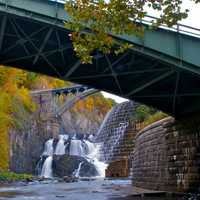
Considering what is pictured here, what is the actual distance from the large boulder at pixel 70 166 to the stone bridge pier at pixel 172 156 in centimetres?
3221

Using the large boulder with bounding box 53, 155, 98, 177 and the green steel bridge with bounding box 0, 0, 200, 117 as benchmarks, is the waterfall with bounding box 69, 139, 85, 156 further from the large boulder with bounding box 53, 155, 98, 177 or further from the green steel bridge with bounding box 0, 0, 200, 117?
the green steel bridge with bounding box 0, 0, 200, 117

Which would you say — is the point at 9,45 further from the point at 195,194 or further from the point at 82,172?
the point at 82,172

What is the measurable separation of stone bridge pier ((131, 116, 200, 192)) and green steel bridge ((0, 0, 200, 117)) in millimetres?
1345

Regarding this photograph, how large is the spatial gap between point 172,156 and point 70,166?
4074 centimetres

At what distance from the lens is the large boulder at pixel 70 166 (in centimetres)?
6544

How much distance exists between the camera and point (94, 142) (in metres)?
76.1

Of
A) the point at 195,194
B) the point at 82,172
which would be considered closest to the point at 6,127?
the point at 82,172

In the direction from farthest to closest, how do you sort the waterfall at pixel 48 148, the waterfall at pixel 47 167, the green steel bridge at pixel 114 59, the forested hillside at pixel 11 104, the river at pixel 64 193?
the waterfall at pixel 48 148 < the waterfall at pixel 47 167 < the forested hillside at pixel 11 104 < the river at pixel 64 193 < the green steel bridge at pixel 114 59

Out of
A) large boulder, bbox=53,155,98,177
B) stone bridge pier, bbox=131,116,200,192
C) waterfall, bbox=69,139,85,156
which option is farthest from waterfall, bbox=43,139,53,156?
stone bridge pier, bbox=131,116,200,192

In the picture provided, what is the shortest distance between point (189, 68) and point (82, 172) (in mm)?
44271

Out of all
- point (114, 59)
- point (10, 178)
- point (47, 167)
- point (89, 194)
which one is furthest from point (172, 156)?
point (47, 167)

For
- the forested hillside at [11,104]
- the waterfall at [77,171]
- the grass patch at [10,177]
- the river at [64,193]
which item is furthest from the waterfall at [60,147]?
the river at [64,193]

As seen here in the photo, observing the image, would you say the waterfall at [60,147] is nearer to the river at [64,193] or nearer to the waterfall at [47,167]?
the waterfall at [47,167]

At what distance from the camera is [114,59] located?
25.3 meters
